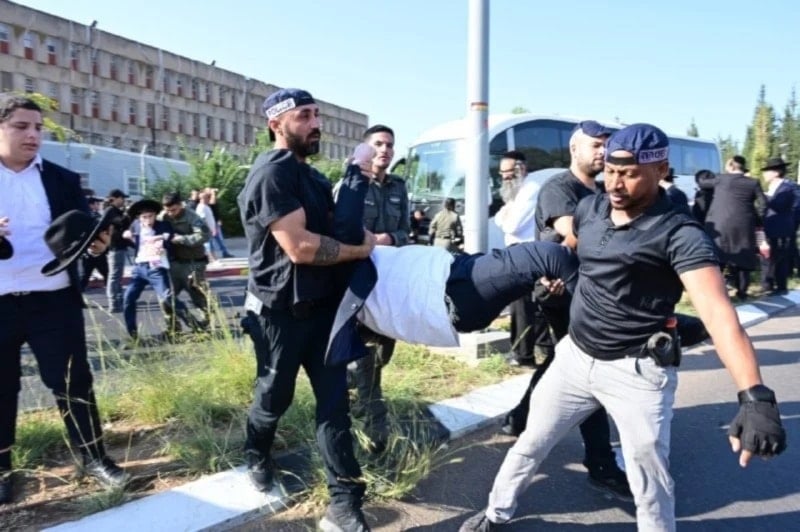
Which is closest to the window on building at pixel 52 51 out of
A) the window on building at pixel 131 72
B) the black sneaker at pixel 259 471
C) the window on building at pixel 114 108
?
the window on building at pixel 114 108

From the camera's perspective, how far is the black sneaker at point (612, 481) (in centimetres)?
310

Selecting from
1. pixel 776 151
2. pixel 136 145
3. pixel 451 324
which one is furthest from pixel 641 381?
pixel 136 145

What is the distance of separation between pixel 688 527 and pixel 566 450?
35.6 inches

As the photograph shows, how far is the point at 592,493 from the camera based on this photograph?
125 inches

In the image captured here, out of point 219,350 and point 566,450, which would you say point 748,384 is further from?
point 219,350

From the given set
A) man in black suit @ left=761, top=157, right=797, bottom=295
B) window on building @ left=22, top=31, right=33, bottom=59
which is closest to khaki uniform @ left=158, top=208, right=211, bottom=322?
man in black suit @ left=761, top=157, right=797, bottom=295

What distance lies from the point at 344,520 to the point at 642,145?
6.48ft

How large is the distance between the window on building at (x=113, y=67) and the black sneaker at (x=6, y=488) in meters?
51.0

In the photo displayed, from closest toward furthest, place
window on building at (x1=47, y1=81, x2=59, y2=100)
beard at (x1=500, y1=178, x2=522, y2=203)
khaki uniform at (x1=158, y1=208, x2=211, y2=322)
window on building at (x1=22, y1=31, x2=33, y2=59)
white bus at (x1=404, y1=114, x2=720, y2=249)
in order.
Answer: beard at (x1=500, y1=178, x2=522, y2=203) < khaki uniform at (x1=158, y1=208, x2=211, y2=322) < white bus at (x1=404, y1=114, x2=720, y2=249) < window on building at (x1=22, y1=31, x2=33, y2=59) < window on building at (x1=47, y1=81, x2=59, y2=100)

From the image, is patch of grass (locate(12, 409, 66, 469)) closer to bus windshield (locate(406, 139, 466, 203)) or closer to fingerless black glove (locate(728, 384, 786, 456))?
fingerless black glove (locate(728, 384, 786, 456))

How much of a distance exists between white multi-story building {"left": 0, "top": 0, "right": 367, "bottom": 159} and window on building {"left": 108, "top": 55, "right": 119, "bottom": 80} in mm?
79

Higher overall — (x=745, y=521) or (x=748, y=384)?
(x=748, y=384)

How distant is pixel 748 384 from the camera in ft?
6.25

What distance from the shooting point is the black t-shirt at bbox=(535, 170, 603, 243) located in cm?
330
